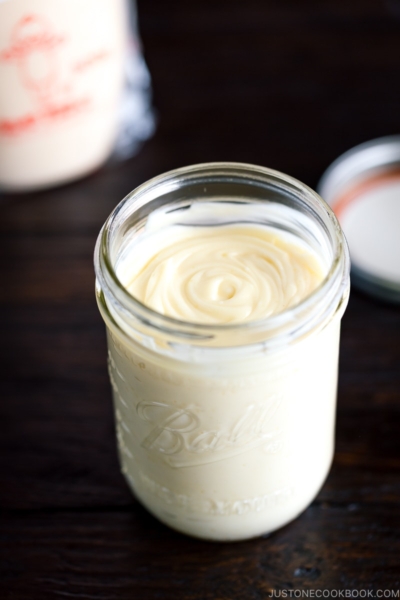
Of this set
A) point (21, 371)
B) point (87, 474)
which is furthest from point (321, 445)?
point (21, 371)

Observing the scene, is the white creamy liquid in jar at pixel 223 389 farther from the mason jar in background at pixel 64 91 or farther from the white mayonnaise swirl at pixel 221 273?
the mason jar in background at pixel 64 91

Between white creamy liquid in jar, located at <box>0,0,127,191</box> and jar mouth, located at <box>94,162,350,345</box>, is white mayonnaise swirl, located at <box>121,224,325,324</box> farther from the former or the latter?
white creamy liquid in jar, located at <box>0,0,127,191</box>

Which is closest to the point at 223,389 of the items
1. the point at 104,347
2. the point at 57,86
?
the point at 104,347

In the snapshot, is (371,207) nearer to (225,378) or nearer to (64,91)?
(64,91)

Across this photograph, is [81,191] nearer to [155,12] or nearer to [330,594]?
[155,12]

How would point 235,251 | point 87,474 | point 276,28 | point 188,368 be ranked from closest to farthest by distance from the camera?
point 188,368 → point 235,251 → point 87,474 → point 276,28

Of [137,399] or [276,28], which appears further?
[276,28]

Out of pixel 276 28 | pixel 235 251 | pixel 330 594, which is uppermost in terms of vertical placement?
pixel 235 251

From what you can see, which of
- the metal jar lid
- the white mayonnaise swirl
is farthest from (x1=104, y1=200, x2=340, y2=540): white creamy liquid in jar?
the metal jar lid
